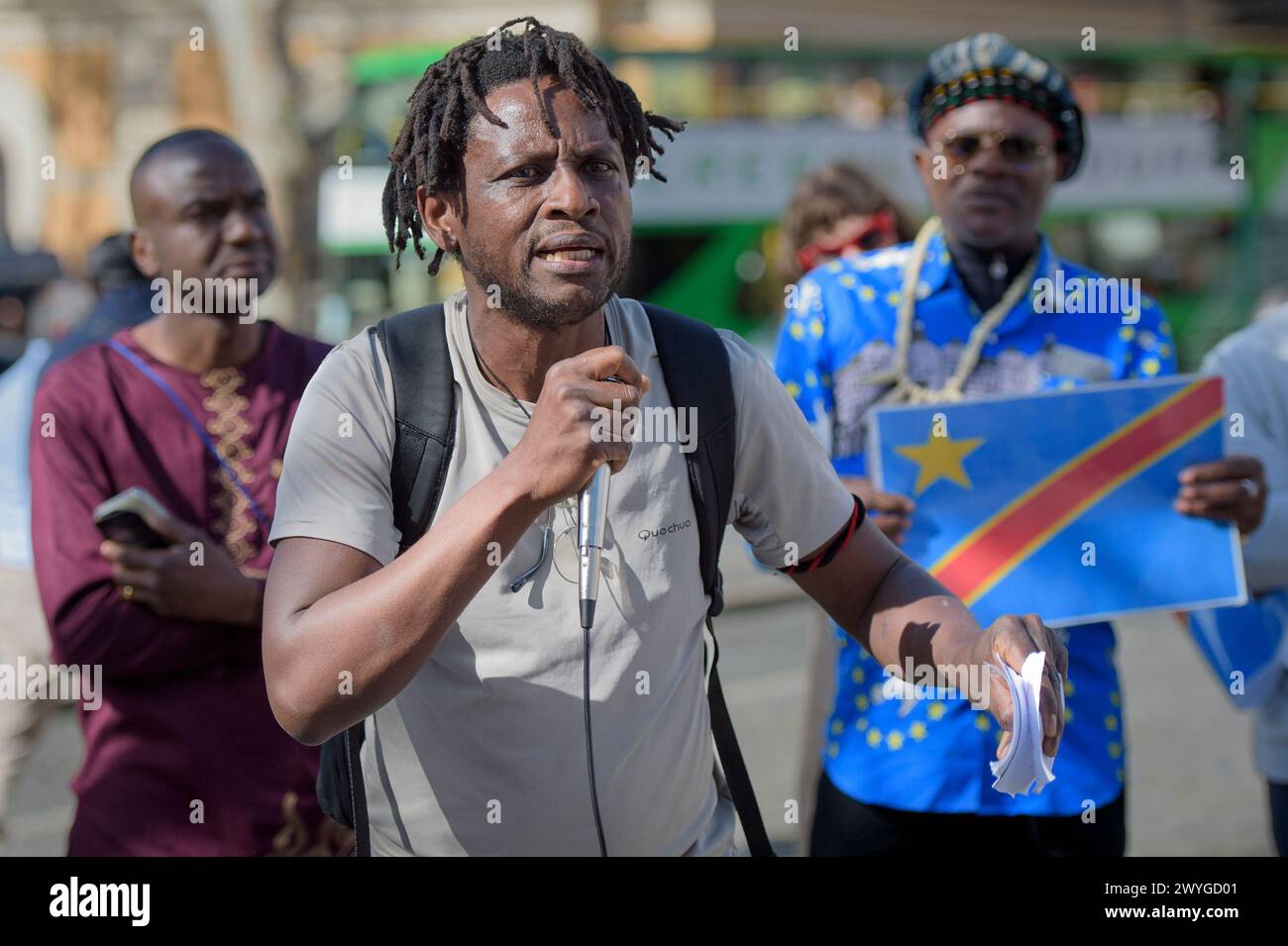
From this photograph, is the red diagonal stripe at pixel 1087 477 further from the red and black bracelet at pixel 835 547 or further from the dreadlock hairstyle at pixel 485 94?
the dreadlock hairstyle at pixel 485 94

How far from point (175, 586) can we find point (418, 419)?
3.40ft

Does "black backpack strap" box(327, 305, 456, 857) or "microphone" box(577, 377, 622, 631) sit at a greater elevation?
"black backpack strap" box(327, 305, 456, 857)

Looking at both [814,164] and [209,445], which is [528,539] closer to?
[209,445]

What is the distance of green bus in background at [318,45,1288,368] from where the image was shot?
47.0 feet

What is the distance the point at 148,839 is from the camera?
2834mm

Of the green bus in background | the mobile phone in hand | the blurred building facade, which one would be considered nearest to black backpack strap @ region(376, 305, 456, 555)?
the mobile phone in hand

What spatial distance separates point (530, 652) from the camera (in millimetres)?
1944
